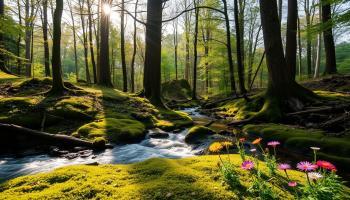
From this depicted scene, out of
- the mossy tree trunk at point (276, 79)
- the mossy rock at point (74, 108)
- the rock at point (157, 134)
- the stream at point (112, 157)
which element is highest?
the mossy tree trunk at point (276, 79)

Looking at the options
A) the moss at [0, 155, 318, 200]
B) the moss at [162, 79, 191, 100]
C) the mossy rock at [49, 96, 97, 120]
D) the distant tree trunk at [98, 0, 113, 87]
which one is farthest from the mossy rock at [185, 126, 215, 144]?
the moss at [162, 79, 191, 100]

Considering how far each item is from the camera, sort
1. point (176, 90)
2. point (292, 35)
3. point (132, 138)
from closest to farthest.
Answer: point (132, 138), point (292, 35), point (176, 90)

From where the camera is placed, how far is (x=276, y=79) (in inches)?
399

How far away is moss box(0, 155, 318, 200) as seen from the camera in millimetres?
2746

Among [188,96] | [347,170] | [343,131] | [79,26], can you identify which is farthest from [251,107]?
[79,26]

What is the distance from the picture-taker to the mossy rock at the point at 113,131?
7.80m

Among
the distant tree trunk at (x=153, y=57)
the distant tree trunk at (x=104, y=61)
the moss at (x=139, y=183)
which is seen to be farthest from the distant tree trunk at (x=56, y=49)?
the moss at (x=139, y=183)

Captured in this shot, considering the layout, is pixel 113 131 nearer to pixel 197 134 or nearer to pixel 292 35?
pixel 197 134

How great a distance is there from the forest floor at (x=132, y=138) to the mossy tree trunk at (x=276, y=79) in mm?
764

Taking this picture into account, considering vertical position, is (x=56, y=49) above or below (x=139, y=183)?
above

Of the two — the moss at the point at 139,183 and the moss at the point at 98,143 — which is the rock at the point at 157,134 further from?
the moss at the point at 139,183

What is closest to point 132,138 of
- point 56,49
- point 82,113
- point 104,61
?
point 82,113

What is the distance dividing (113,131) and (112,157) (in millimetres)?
1897

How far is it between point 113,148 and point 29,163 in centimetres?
203
